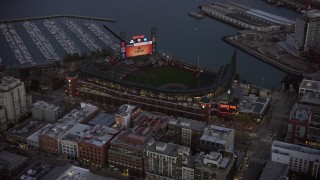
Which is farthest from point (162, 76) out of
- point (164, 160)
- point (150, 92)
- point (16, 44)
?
point (16, 44)

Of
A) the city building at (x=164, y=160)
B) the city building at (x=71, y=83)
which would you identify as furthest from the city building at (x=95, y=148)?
the city building at (x=71, y=83)

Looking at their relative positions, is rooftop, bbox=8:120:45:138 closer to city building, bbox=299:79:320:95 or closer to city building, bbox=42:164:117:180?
city building, bbox=42:164:117:180

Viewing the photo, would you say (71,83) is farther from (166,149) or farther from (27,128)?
(166,149)

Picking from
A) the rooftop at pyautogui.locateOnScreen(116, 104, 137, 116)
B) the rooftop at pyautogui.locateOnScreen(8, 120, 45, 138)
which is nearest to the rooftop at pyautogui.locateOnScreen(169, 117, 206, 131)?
the rooftop at pyautogui.locateOnScreen(116, 104, 137, 116)

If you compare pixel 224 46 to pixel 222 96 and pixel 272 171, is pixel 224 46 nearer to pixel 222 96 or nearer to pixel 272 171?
pixel 222 96

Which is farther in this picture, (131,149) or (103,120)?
(103,120)
